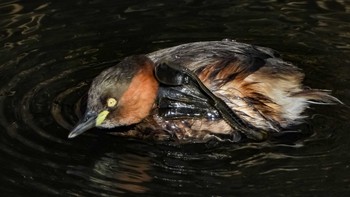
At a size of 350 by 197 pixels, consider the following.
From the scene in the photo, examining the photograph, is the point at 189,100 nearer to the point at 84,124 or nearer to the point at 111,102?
the point at 111,102

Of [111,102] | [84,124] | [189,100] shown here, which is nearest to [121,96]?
[111,102]

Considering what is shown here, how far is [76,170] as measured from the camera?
593cm

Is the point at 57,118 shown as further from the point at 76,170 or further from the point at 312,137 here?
the point at 312,137

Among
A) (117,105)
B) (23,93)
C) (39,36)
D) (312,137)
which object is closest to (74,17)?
(39,36)

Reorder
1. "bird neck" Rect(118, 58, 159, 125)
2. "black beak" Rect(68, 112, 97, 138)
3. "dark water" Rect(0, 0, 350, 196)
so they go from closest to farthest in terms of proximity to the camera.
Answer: "dark water" Rect(0, 0, 350, 196) < "black beak" Rect(68, 112, 97, 138) < "bird neck" Rect(118, 58, 159, 125)

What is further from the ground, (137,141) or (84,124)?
(84,124)

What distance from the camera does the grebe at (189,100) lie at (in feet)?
20.6

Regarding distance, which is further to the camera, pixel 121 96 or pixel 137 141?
pixel 137 141

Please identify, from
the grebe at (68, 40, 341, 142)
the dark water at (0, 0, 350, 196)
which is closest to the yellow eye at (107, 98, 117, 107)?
the grebe at (68, 40, 341, 142)

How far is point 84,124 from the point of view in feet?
20.5

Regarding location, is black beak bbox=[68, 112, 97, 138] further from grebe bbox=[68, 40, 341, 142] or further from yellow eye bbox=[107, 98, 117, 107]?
yellow eye bbox=[107, 98, 117, 107]

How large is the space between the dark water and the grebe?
0.14 m

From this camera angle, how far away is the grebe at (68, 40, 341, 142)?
628 cm

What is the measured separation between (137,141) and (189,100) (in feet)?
1.61
